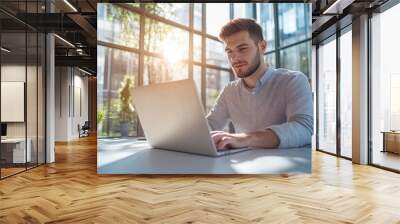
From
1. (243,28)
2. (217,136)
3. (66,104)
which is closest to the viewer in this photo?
(217,136)

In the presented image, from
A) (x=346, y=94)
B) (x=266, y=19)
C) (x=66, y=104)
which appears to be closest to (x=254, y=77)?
(x=266, y=19)

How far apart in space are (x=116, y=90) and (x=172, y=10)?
4.84ft

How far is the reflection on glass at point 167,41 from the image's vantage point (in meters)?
5.39

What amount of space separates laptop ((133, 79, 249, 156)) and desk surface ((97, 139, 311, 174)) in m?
0.12

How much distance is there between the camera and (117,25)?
17.7 ft

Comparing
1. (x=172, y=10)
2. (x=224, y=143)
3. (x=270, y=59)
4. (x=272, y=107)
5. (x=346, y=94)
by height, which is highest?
(x=172, y=10)

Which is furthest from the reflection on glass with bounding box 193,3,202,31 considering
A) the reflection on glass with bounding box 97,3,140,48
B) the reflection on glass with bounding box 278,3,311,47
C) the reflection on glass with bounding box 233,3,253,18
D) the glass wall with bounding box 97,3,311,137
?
the reflection on glass with bounding box 278,3,311,47

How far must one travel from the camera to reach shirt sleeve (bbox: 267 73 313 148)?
17.0 ft

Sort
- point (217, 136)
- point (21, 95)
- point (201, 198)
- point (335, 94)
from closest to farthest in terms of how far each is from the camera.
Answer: point (201, 198) → point (217, 136) → point (21, 95) → point (335, 94)

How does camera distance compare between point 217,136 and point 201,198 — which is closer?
point 201,198

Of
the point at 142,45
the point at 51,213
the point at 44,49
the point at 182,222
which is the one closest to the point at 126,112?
the point at 142,45

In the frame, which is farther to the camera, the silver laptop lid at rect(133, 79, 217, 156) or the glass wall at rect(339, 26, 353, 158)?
the glass wall at rect(339, 26, 353, 158)

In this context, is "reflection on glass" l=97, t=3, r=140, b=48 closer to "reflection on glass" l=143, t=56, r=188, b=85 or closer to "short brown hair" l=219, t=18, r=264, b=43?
"reflection on glass" l=143, t=56, r=188, b=85

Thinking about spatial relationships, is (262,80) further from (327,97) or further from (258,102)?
(327,97)
